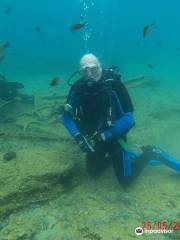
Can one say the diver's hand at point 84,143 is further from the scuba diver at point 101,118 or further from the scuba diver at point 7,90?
the scuba diver at point 7,90

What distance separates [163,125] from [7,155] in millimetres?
5808

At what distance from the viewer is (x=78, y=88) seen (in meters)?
6.16

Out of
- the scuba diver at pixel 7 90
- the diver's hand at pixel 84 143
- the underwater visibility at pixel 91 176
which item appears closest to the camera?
the underwater visibility at pixel 91 176

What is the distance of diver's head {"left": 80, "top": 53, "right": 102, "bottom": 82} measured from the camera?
6105 millimetres

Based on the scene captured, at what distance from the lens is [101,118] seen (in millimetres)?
6324

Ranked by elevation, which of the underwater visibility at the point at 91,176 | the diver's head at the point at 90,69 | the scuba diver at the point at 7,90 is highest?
the diver's head at the point at 90,69

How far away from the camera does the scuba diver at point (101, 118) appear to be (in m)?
6.07

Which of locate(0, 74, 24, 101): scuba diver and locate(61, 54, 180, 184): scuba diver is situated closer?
locate(61, 54, 180, 184): scuba diver

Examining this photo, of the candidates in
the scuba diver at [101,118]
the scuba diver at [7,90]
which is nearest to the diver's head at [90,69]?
the scuba diver at [101,118]

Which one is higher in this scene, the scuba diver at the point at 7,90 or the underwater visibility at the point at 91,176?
the scuba diver at the point at 7,90

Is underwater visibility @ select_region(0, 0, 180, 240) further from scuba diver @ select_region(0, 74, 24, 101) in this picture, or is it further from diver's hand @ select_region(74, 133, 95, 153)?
scuba diver @ select_region(0, 74, 24, 101)

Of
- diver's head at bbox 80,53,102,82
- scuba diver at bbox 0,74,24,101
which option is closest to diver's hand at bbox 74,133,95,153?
diver's head at bbox 80,53,102,82

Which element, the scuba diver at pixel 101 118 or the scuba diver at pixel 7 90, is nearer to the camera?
the scuba diver at pixel 101 118

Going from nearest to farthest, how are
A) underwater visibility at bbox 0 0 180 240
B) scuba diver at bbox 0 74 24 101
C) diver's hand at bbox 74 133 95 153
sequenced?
underwater visibility at bbox 0 0 180 240
diver's hand at bbox 74 133 95 153
scuba diver at bbox 0 74 24 101
